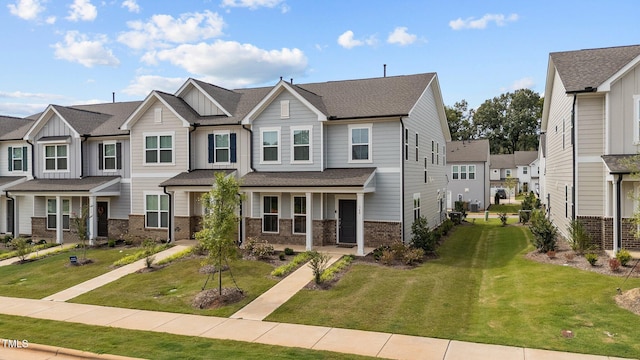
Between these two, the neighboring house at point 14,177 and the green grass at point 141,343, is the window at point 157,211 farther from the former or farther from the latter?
the green grass at point 141,343

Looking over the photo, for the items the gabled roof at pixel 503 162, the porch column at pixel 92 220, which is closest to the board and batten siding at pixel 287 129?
the porch column at pixel 92 220

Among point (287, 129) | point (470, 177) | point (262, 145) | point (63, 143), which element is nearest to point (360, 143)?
point (287, 129)

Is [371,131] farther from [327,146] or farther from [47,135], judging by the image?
[47,135]

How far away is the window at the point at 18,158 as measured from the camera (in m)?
27.2

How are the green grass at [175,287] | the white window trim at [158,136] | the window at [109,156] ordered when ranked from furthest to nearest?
the window at [109,156] → the white window trim at [158,136] → the green grass at [175,287]

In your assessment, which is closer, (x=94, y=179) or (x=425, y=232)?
(x=425, y=232)

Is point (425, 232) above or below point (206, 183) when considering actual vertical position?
below

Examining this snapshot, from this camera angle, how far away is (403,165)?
19.3 metres

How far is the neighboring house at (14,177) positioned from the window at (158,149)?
890 centimetres

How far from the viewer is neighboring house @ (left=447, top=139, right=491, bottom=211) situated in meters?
44.3

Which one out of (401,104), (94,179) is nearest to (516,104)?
(401,104)

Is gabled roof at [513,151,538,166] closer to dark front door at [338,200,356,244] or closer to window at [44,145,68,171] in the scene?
dark front door at [338,200,356,244]

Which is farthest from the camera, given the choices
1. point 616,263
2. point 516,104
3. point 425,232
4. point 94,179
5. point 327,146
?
point 516,104

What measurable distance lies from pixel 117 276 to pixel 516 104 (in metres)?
82.4
